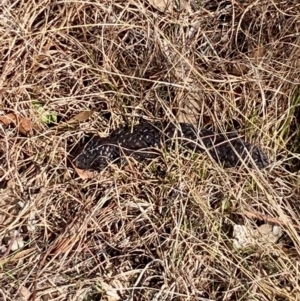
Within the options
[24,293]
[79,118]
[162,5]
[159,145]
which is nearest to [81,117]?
[79,118]

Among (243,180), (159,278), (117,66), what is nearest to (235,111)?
(243,180)

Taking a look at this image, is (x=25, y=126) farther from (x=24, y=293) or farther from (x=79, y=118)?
(x=24, y=293)

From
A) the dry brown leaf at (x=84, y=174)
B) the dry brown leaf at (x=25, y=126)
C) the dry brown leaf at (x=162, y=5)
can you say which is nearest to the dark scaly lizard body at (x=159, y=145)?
the dry brown leaf at (x=84, y=174)

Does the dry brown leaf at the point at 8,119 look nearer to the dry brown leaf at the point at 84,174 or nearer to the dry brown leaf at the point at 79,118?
the dry brown leaf at the point at 79,118

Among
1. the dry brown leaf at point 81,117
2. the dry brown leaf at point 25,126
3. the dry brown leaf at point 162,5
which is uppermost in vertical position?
the dry brown leaf at point 162,5

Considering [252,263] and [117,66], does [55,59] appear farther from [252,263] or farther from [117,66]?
[252,263]

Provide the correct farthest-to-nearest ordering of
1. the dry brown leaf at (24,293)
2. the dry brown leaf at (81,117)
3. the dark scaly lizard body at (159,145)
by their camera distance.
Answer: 1. the dry brown leaf at (81,117)
2. the dark scaly lizard body at (159,145)
3. the dry brown leaf at (24,293)

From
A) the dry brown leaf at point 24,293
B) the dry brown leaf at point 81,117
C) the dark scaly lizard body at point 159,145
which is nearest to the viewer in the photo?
the dry brown leaf at point 24,293

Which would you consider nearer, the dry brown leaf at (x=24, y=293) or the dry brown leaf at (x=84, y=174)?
the dry brown leaf at (x=24, y=293)
